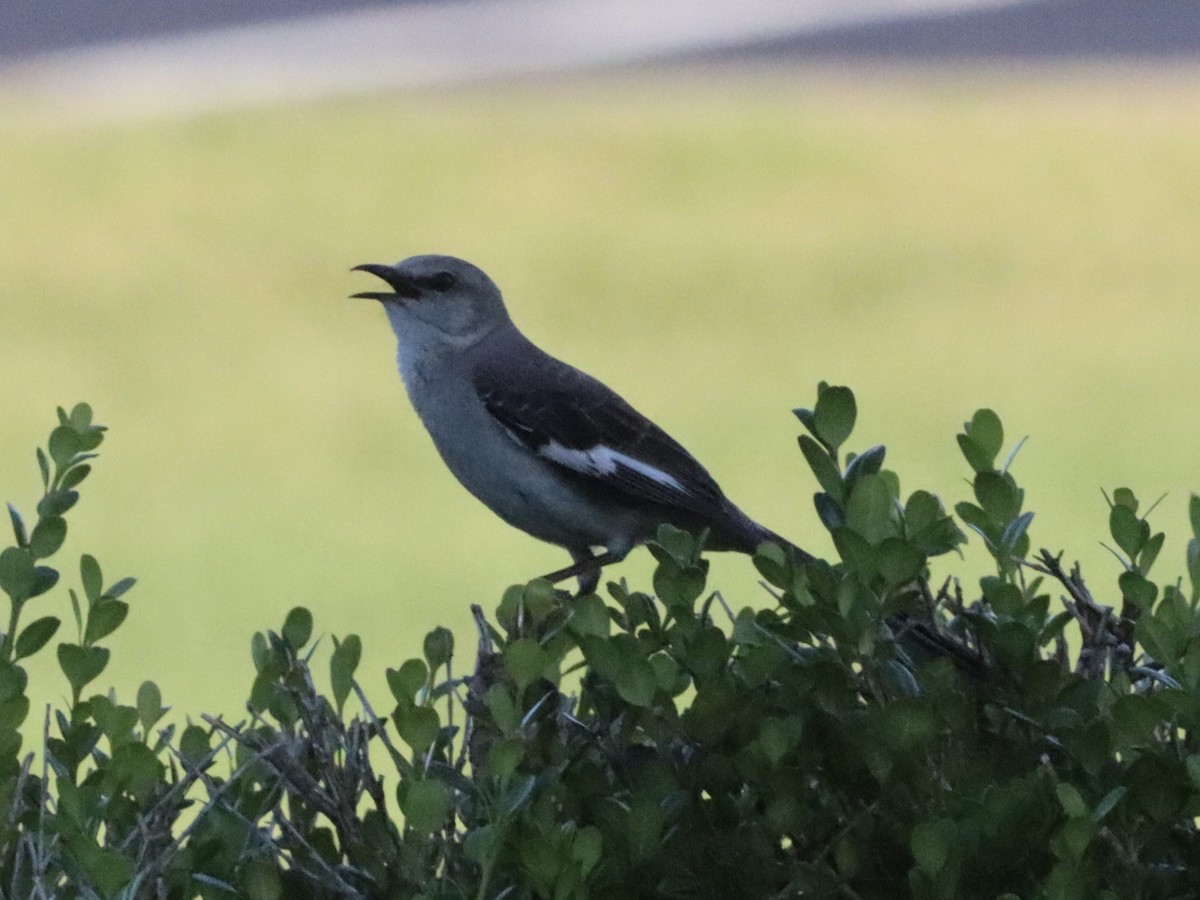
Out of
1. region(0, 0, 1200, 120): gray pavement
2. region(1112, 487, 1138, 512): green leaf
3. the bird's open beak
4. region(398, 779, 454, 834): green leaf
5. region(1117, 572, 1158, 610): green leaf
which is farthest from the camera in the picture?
region(0, 0, 1200, 120): gray pavement

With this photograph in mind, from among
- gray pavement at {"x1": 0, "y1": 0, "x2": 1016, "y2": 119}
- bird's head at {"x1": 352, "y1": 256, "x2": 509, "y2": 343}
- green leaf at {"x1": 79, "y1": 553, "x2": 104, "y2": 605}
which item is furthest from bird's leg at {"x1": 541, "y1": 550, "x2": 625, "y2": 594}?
gray pavement at {"x1": 0, "y1": 0, "x2": 1016, "y2": 119}

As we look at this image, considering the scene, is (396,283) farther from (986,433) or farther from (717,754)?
(717,754)

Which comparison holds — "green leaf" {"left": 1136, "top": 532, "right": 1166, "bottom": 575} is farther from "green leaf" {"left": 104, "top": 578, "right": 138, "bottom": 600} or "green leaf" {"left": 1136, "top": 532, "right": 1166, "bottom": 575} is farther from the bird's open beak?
the bird's open beak

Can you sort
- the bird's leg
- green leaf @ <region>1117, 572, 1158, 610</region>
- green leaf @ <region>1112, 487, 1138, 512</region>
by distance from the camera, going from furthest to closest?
the bird's leg < green leaf @ <region>1112, 487, 1138, 512</region> < green leaf @ <region>1117, 572, 1158, 610</region>

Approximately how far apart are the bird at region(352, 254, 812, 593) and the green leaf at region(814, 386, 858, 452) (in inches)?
73.7

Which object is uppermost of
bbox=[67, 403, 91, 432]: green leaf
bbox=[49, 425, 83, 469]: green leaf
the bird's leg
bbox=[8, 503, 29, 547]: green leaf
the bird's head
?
the bird's head

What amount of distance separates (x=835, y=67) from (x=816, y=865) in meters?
15.6

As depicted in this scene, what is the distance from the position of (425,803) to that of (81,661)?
575mm

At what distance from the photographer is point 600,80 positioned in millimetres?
16594

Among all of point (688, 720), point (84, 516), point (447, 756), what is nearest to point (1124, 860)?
point (688, 720)

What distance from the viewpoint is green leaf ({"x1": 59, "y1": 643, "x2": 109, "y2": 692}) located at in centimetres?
236

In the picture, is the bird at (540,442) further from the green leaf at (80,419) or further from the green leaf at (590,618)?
the green leaf at (590,618)

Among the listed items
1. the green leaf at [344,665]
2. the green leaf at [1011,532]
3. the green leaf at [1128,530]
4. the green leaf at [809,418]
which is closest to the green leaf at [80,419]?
the green leaf at [344,665]

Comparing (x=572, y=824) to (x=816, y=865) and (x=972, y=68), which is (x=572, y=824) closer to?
(x=816, y=865)
